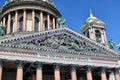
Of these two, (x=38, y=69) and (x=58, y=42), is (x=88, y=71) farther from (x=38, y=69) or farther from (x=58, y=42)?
(x=38, y=69)

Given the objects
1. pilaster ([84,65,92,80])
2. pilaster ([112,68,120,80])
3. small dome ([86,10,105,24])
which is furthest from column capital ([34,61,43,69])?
small dome ([86,10,105,24])

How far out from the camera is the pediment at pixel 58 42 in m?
24.2

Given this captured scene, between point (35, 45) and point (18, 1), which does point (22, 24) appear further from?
point (35, 45)

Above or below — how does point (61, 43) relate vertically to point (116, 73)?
above

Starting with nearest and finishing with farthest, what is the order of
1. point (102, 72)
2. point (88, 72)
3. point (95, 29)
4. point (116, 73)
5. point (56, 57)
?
point (56, 57)
point (88, 72)
point (102, 72)
point (116, 73)
point (95, 29)

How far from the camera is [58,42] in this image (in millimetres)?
25781

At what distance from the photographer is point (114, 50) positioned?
28109 millimetres

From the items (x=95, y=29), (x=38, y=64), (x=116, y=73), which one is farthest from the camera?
(x=95, y=29)

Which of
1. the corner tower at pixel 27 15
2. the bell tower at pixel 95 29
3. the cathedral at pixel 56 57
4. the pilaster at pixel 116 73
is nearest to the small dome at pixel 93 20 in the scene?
the bell tower at pixel 95 29

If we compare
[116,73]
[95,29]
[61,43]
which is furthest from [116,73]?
[95,29]

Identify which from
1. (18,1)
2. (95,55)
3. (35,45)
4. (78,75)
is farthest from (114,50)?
(18,1)

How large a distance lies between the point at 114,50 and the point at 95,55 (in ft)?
8.70

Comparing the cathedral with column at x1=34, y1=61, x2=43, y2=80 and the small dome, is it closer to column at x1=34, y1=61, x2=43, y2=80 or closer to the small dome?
column at x1=34, y1=61, x2=43, y2=80

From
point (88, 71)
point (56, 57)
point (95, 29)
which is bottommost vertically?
point (88, 71)
